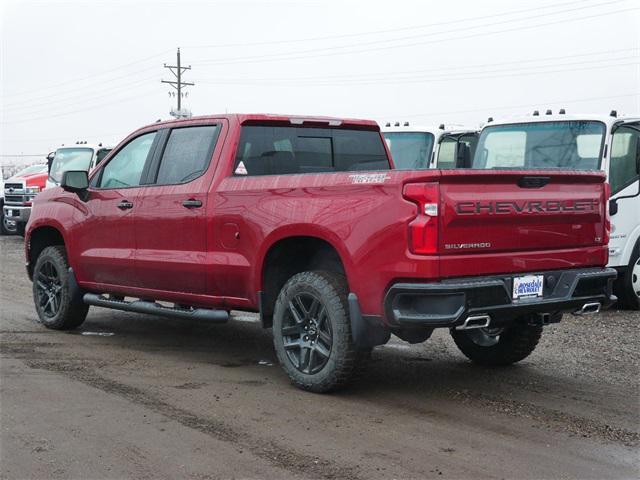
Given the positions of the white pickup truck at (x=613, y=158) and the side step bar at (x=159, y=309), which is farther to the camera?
the white pickup truck at (x=613, y=158)

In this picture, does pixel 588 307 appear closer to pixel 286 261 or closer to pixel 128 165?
pixel 286 261

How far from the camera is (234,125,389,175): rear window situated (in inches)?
274

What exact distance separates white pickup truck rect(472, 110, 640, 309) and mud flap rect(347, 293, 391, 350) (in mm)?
4708

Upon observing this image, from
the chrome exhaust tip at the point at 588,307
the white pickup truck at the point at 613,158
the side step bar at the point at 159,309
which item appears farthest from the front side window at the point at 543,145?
the side step bar at the point at 159,309

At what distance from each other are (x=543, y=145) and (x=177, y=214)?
5261mm

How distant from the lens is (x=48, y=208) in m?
8.71

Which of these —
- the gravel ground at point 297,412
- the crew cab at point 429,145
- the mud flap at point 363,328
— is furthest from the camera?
the crew cab at point 429,145

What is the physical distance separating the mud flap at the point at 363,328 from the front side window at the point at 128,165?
292 cm

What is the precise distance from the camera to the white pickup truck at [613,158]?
32.5ft

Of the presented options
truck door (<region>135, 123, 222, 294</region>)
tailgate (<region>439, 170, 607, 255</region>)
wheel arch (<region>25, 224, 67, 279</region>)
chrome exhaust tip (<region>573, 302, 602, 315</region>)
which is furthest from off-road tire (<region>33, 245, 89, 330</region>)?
chrome exhaust tip (<region>573, 302, 602, 315</region>)

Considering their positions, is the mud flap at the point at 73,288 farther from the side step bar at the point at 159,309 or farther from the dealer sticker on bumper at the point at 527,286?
the dealer sticker on bumper at the point at 527,286

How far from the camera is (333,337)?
19.0 ft

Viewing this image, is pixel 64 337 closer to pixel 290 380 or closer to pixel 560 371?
pixel 290 380

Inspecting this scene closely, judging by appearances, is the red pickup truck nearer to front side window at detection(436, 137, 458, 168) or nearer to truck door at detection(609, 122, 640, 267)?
truck door at detection(609, 122, 640, 267)
